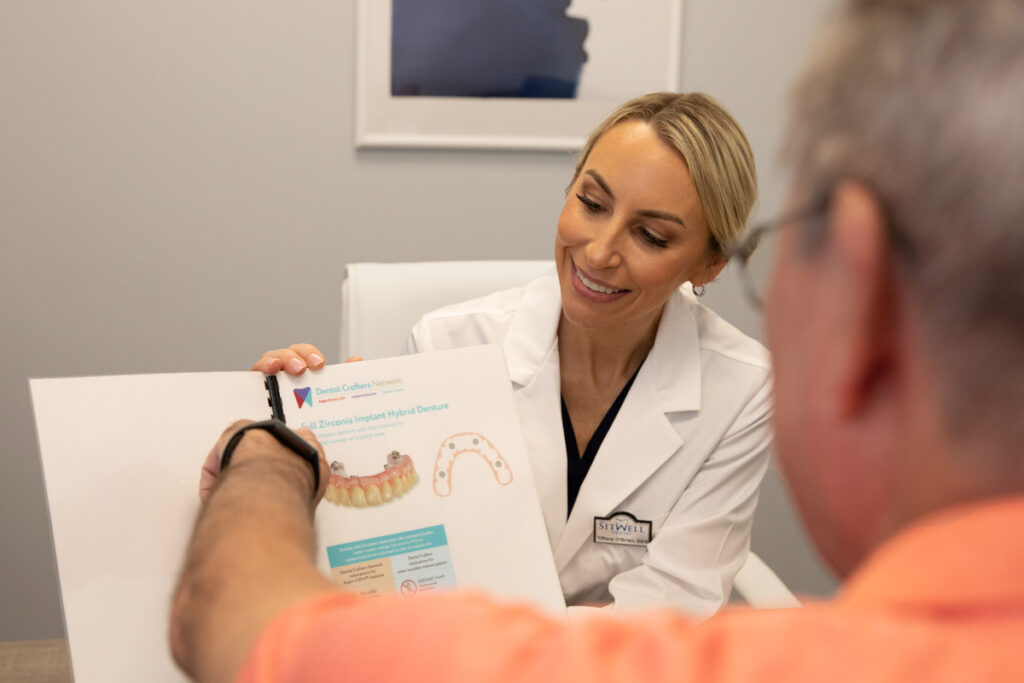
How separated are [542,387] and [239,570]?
3.21 feet

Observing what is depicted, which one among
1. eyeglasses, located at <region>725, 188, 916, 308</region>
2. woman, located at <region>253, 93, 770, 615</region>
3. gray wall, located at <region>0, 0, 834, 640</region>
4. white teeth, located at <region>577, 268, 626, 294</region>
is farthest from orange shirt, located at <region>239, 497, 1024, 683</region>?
gray wall, located at <region>0, 0, 834, 640</region>

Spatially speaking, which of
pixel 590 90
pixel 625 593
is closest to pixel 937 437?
pixel 625 593

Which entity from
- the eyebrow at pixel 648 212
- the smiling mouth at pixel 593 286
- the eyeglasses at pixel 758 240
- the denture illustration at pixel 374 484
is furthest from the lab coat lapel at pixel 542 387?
the eyeglasses at pixel 758 240

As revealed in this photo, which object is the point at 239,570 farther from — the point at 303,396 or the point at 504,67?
the point at 504,67

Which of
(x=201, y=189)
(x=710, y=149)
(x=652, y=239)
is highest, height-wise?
(x=710, y=149)

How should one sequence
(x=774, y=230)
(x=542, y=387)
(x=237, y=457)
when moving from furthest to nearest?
1. (x=542, y=387)
2. (x=237, y=457)
3. (x=774, y=230)

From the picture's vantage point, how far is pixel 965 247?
407mm

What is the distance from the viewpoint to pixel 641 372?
5.30ft

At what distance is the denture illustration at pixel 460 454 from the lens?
3.89ft

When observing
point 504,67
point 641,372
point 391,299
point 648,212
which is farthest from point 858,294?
point 504,67

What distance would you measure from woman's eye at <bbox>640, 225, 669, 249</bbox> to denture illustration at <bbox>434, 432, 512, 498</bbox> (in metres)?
0.48

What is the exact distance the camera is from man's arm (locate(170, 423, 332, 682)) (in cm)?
59

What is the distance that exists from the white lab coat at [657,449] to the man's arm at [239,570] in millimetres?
710

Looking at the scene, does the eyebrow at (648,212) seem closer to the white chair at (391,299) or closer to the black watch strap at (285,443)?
the white chair at (391,299)
